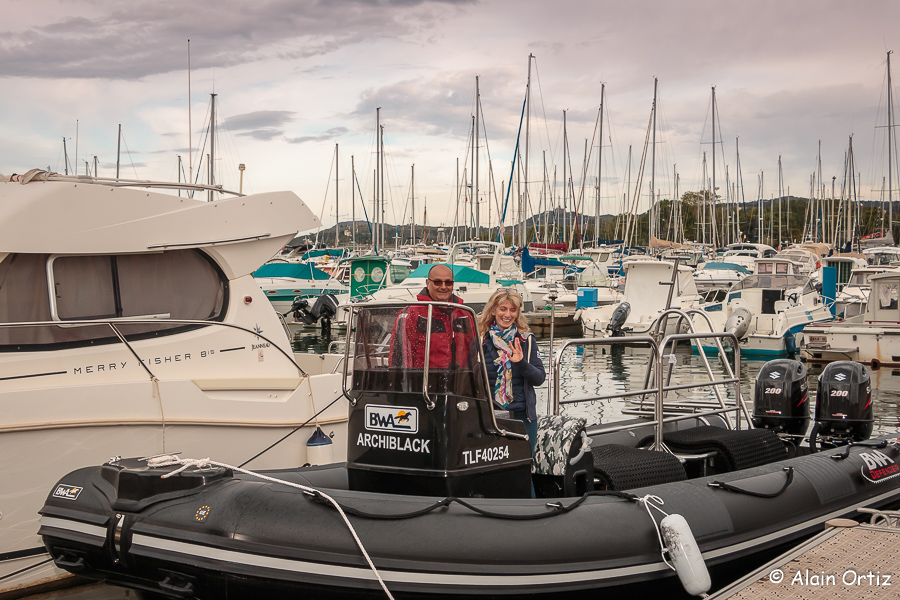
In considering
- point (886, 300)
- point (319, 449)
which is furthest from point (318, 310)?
point (319, 449)

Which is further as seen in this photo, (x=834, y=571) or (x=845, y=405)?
(x=845, y=405)

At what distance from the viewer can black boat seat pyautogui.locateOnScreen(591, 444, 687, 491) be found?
496cm

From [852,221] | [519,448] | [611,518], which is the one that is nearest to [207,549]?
[519,448]

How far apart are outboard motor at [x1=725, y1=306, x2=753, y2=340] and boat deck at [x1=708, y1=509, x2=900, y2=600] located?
51.6 ft

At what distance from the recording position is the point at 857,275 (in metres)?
26.2

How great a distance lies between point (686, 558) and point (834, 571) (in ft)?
2.67

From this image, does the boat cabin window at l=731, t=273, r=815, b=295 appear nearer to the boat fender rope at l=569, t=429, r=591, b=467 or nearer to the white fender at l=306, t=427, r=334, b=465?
the white fender at l=306, t=427, r=334, b=465

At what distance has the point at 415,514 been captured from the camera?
3910 mm

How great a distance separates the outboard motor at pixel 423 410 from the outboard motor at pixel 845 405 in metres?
3.94

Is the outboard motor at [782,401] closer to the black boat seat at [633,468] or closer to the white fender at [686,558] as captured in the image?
the black boat seat at [633,468]

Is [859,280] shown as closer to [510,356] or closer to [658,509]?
[510,356]

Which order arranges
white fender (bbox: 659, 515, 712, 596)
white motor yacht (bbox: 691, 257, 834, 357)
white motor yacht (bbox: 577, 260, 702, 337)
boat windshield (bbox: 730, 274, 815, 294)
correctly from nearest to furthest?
white fender (bbox: 659, 515, 712, 596) < white motor yacht (bbox: 691, 257, 834, 357) < white motor yacht (bbox: 577, 260, 702, 337) < boat windshield (bbox: 730, 274, 815, 294)

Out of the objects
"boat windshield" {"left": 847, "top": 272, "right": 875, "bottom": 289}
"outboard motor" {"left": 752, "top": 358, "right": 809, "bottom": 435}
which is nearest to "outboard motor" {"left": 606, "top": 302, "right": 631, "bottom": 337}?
"boat windshield" {"left": 847, "top": 272, "right": 875, "bottom": 289}

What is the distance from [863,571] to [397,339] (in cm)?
279
